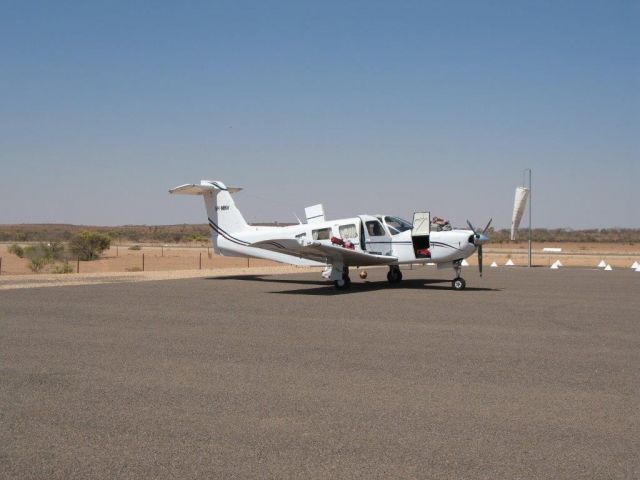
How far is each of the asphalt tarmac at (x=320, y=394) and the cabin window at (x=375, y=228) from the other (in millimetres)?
7842

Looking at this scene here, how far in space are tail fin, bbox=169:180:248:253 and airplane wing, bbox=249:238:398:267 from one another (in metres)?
3.83

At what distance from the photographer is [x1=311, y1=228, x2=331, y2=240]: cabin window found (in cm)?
2401

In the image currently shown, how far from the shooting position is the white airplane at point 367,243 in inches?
870

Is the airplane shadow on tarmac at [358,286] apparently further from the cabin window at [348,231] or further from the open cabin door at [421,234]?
the cabin window at [348,231]

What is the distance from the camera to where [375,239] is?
23344 mm

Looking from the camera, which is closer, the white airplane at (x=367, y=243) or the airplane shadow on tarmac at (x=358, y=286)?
the airplane shadow on tarmac at (x=358, y=286)

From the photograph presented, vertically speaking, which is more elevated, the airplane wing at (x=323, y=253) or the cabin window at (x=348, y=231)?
the cabin window at (x=348, y=231)

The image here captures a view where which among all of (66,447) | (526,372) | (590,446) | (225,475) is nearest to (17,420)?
(66,447)

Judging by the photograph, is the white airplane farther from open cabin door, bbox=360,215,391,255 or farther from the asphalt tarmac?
the asphalt tarmac

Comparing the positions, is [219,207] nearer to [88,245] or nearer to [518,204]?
[518,204]

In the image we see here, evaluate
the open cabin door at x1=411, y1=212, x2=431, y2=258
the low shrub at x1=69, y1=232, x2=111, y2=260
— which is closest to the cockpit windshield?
the open cabin door at x1=411, y1=212, x2=431, y2=258

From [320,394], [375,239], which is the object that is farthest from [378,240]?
[320,394]

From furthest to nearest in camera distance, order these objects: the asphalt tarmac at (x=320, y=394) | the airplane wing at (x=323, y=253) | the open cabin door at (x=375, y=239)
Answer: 1. the open cabin door at (x=375, y=239)
2. the airplane wing at (x=323, y=253)
3. the asphalt tarmac at (x=320, y=394)

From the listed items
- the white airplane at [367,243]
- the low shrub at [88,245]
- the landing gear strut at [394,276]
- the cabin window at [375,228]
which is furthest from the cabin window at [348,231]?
the low shrub at [88,245]
